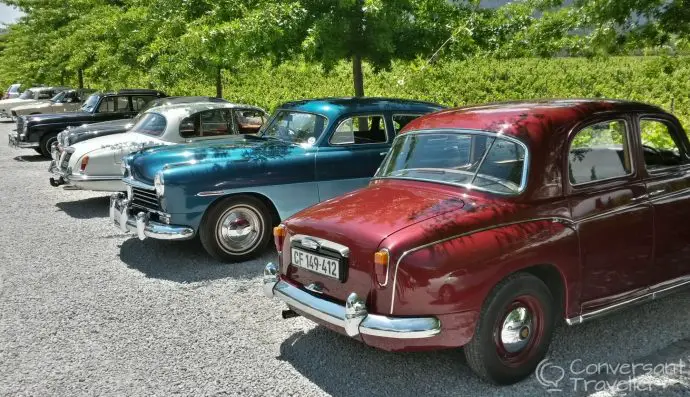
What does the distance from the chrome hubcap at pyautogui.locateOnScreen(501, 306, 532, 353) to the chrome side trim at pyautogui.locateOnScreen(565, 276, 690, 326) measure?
12.2 inches

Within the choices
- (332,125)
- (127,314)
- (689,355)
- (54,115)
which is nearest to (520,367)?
(689,355)

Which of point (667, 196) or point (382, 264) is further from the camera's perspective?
point (667, 196)

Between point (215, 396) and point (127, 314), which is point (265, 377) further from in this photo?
point (127, 314)

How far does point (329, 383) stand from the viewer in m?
3.86

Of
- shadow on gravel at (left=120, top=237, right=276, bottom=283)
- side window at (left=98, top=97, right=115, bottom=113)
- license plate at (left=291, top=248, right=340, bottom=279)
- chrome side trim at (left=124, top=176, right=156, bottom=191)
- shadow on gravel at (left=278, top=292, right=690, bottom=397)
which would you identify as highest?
side window at (left=98, top=97, right=115, bottom=113)

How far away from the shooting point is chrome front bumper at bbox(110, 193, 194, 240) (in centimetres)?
618

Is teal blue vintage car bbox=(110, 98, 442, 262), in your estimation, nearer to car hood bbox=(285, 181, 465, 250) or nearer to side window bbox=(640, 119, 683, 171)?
car hood bbox=(285, 181, 465, 250)

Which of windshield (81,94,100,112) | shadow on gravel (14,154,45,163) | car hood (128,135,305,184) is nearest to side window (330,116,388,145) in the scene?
car hood (128,135,305,184)

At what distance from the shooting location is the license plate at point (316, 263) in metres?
3.81

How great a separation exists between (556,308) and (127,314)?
337 centimetres

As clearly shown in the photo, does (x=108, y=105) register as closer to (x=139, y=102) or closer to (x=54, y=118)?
(x=139, y=102)

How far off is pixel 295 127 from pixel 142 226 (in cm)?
199

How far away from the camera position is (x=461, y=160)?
14.3 feet

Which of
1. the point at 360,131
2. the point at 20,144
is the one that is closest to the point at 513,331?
the point at 360,131
